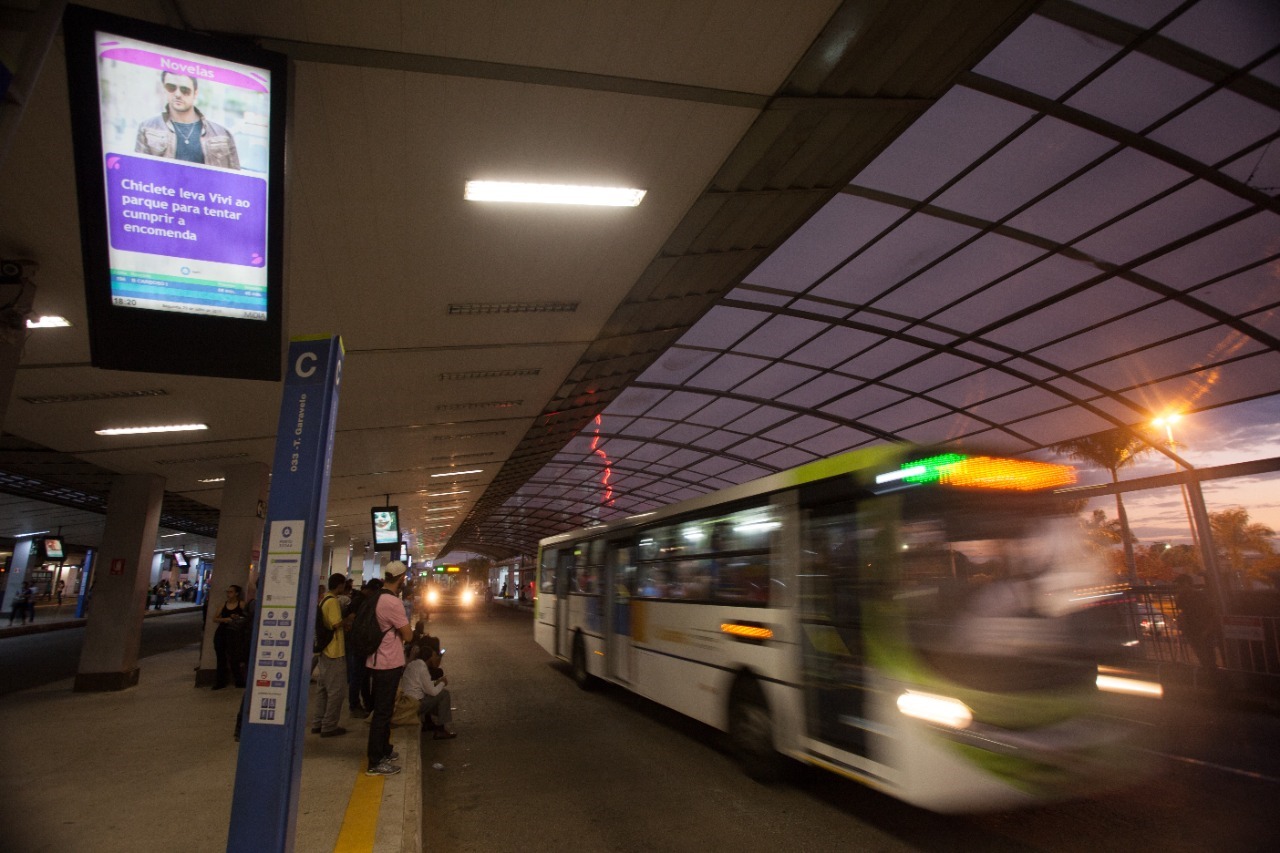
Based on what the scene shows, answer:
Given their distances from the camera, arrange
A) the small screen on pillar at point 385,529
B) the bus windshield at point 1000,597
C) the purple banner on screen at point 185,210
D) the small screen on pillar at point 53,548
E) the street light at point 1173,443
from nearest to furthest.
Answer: the purple banner on screen at point 185,210
the bus windshield at point 1000,597
the street light at point 1173,443
the small screen on pillar at point 385,529
the small screen on pillar at point 53,548

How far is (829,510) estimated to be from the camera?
20.0ft

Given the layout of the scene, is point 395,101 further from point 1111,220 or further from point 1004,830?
point 1111,220

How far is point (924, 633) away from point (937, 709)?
21.2 inches

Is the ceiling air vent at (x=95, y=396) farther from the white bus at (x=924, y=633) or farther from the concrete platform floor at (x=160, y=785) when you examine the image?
the white bus at (x=924, y=633)

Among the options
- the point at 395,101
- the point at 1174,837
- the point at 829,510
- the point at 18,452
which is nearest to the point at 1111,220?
the point at 829,510

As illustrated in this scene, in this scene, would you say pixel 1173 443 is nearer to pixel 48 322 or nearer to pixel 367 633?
pixel 367 633

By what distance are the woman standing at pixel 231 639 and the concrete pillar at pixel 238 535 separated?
1.16 meters

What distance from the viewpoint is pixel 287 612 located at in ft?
11.6

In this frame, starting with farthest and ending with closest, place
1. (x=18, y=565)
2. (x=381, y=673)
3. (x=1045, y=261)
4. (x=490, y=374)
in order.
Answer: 1. (x=18, y=565)
2. (x=1045, y=261)
3. (x=490, y=374)
4. (x=381, y=673)

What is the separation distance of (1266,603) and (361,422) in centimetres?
1669

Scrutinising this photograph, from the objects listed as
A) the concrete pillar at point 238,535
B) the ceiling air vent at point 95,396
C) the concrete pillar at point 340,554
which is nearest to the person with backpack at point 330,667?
the ceiling air vent at point 95,396

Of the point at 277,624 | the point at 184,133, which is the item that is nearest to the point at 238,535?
the point at 277,624

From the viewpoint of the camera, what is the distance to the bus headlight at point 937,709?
466cm

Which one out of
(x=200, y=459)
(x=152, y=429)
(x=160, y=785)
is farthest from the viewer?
(x=200, y=459)
